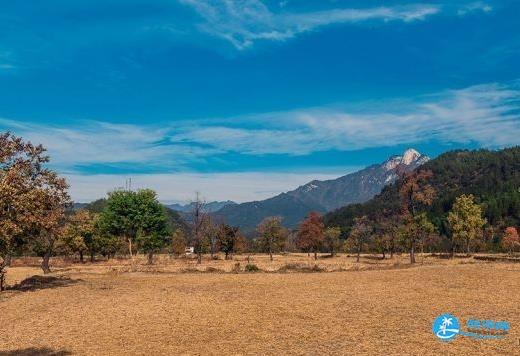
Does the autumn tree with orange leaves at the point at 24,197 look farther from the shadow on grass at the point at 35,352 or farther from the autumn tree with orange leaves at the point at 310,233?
the autumn tree with orange leaves at the point at 310,233

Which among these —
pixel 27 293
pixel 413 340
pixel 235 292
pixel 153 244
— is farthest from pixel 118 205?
A: pixel 413 340

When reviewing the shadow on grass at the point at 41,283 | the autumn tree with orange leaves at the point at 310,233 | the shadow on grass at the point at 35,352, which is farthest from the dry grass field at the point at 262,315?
the autumn tree with orange leaves at the point at 310,233

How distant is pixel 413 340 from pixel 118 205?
86120mm

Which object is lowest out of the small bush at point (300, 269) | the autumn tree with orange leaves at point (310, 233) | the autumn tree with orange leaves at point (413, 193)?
the small bush at point (300, 269)

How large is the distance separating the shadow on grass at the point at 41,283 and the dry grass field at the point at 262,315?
56 cm

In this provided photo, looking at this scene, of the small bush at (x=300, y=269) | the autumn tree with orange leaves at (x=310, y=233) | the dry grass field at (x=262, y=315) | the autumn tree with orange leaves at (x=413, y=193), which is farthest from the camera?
the autumn tree with orange leaves at (x=310, y=233)

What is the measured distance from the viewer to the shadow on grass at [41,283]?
44375mm

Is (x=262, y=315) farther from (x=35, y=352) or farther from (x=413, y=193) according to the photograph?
(x=413, y=193)

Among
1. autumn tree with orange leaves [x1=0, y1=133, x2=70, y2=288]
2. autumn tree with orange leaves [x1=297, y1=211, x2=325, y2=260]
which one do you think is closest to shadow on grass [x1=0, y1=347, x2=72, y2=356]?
autumn tree with orange leaves [x1=0, y1=133, x2=70, y2=288]

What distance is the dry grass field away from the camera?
20.9 metres

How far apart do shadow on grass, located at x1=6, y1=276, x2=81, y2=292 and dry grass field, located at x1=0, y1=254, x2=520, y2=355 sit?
564 mm

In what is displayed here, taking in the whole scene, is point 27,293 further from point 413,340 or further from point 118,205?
point 118,205

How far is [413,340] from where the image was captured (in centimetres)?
2064

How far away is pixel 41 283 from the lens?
48375 mm
